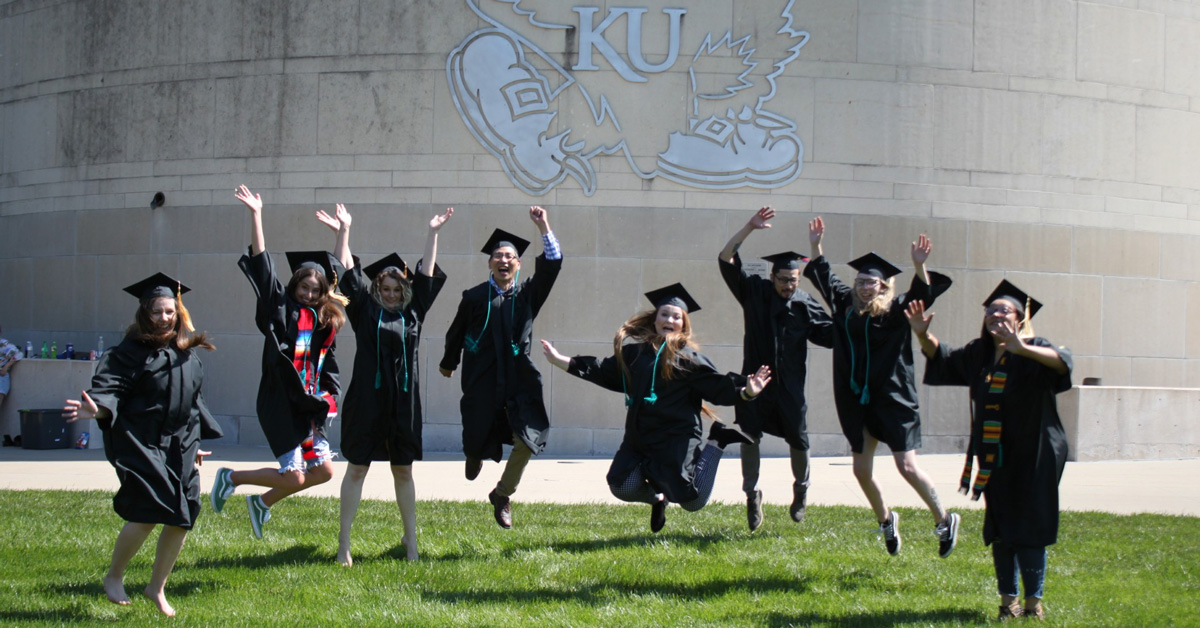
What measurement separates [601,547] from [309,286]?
245 centimetres

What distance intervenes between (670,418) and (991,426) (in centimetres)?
193

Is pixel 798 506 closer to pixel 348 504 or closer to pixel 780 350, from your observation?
pixel 780 350

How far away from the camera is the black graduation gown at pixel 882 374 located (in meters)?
6.74

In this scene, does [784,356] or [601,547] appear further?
[784,356]

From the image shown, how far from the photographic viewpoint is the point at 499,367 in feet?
23.3

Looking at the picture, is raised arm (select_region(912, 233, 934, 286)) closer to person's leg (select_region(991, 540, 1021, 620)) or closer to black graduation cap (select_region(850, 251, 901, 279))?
black graduation cap (select_region(850, 251, 901, 279))

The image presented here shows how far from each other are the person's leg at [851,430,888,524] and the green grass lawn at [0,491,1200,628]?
1.00 ft

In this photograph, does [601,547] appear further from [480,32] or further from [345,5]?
[345,5]

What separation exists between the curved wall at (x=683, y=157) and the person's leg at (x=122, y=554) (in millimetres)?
7346

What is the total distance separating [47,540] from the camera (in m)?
6.93

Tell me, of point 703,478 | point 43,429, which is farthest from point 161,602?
point 43,429

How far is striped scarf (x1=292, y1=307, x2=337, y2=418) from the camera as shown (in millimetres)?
6418

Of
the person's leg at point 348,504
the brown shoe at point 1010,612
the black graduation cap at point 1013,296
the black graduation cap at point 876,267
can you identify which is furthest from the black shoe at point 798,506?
the person's leg at point 348,504

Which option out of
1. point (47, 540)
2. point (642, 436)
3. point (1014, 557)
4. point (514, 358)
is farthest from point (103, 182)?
point (1014, 557)
